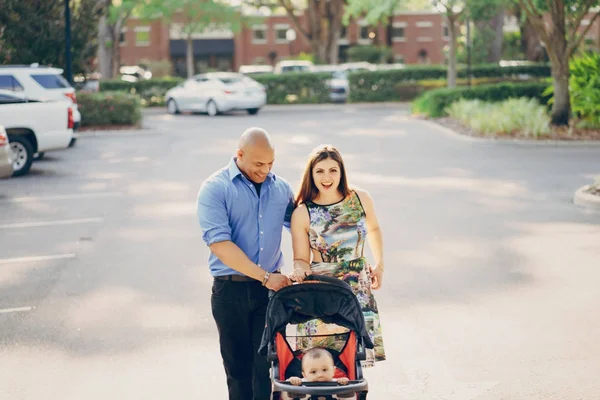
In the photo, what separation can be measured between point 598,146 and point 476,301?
1544 centimetres

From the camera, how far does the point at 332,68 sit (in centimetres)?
4722

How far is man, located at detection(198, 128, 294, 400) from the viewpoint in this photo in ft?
15.6

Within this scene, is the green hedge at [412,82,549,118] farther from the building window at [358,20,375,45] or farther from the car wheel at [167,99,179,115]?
the building window at [358,20,375,45]

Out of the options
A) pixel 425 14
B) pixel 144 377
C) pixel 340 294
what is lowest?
pixel 144 377

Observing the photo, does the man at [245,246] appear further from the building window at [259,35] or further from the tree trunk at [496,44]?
the building window at [259,35]

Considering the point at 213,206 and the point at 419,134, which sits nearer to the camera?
the point at 213,206

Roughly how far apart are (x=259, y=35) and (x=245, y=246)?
249ft

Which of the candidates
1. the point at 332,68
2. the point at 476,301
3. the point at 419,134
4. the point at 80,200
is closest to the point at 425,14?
the point at 332,68

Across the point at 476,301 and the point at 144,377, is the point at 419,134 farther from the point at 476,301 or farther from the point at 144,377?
the point at 144,377

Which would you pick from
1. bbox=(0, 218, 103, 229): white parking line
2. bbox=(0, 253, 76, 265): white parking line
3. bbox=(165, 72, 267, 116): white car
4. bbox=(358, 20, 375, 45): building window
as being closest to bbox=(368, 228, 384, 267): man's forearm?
bbox=(0, 253, 76, 265): white parking line

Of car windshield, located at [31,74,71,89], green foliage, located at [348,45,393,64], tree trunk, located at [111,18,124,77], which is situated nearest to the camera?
car windshield, located at [31,74,71,89]

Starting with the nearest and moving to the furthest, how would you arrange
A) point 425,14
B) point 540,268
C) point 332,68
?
point 540,268 → point 332,68 → point 425,14

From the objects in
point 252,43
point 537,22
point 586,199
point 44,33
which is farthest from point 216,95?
point 252,43

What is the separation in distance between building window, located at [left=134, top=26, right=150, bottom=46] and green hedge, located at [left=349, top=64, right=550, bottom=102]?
38968 mm
